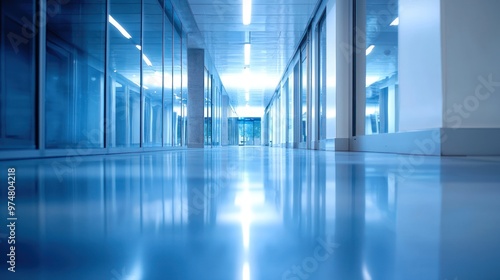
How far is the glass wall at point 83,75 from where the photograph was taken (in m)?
3.58

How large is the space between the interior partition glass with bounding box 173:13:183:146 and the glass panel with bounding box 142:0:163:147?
176cm

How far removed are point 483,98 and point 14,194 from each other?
14.6 feet

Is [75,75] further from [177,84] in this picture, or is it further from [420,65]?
[177,84]

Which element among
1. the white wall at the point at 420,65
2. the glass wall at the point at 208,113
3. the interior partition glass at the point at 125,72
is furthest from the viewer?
the glass wall at the point at 208,113

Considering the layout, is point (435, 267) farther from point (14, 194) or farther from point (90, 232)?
point (14, 194)

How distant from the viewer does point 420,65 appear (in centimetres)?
425

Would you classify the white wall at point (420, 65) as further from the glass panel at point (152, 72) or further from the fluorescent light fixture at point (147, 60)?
the fluorescent light fixture at point (147, 60)

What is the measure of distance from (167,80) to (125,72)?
3.58 m

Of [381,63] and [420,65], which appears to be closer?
[420,65]

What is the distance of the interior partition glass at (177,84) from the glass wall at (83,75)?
5.30 feet

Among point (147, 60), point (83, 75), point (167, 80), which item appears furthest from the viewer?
point (167, 80)

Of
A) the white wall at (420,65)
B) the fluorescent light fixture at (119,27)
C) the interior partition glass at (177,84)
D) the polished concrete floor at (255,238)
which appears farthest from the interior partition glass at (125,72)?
the polished concrete floor at (255,238)

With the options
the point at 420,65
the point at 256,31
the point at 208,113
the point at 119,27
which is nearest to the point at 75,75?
the point at 119,27

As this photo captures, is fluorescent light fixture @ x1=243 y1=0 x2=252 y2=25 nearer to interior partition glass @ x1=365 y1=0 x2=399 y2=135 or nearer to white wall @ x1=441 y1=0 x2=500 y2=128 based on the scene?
interior partition glass @ x1=365 y1=0 x2=399 y2=135
